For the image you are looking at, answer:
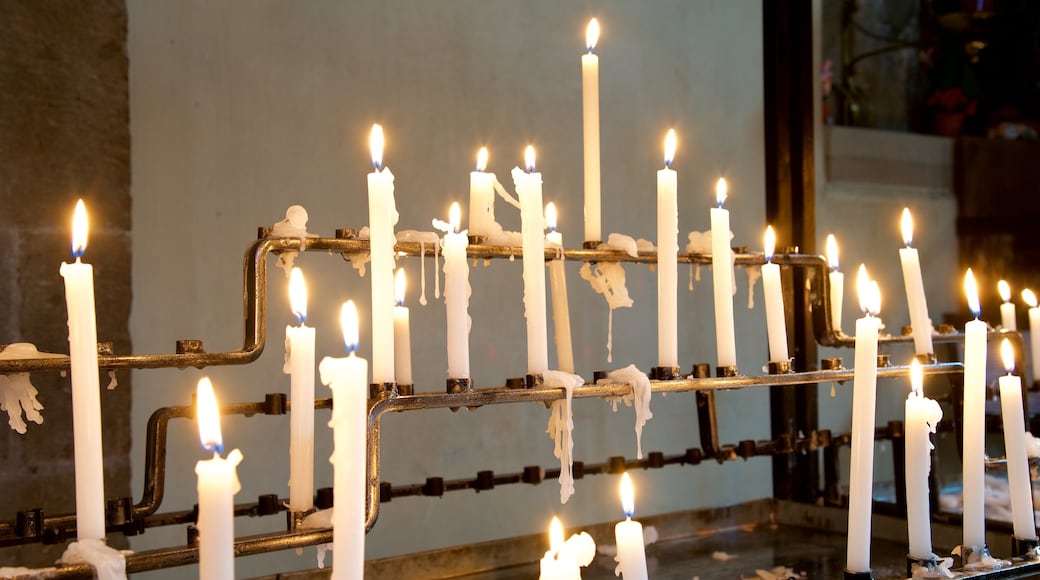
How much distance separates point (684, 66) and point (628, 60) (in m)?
0.26

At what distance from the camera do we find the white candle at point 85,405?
3.24 ft

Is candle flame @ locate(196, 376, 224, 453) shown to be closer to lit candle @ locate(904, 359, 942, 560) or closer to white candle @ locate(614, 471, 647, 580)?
white candle @ locate(614, 471, 647, 580)

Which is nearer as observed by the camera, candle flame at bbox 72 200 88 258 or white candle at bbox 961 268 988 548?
candle flame at bbox 72 200 88 258

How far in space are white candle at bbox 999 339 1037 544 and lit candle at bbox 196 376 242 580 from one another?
1266 millimetres

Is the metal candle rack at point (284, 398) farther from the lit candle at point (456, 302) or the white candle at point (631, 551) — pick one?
the white candle at point (631, 551)

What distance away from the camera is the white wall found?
266 cm

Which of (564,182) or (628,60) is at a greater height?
(628,60)

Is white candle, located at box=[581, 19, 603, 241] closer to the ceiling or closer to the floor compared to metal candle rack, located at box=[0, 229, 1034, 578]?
closer to the ceiling

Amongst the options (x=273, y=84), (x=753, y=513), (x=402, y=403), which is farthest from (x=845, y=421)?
(x=402, y=403)

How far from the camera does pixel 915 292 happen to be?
176cm

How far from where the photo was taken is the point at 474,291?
3178mm

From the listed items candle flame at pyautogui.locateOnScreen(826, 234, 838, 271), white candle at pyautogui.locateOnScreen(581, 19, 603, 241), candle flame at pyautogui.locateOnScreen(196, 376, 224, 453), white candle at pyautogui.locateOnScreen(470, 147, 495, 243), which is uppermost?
white candle at pyautogui.locateOnScreen(581, 19, 603, 241)

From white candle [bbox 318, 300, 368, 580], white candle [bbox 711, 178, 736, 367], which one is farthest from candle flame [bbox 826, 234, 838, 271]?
white candle [bbox 318, 300, 368, 580]

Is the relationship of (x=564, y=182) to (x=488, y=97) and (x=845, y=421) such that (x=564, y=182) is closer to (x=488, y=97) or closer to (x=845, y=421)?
(x=488, y=97)
